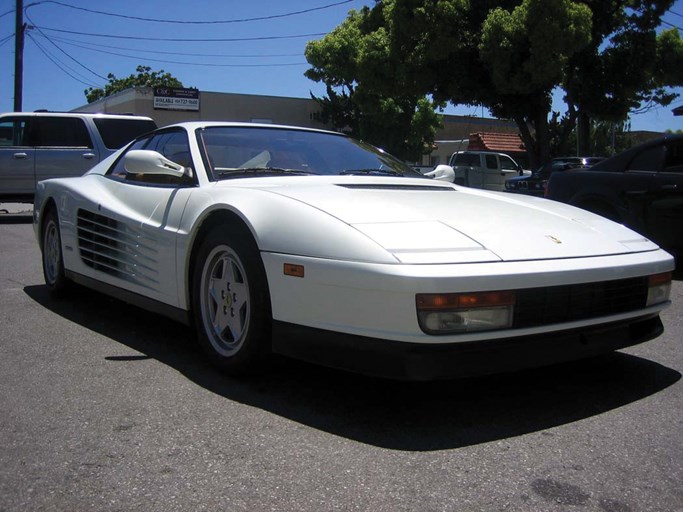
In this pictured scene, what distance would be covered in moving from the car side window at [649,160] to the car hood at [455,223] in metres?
3.67

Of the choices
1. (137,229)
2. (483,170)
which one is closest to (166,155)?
(137,229)

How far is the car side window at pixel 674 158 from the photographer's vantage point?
6.71 meters

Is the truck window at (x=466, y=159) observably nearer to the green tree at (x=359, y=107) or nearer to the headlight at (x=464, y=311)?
the green tree at (x=359, y=107)

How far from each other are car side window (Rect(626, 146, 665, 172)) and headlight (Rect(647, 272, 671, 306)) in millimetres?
4022

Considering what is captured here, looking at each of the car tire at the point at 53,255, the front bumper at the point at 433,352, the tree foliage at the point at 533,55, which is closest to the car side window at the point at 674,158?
the front bumper at the point at 433,352

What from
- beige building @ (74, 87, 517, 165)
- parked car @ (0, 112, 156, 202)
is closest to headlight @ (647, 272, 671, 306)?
parked car @ (0, 112, 156, 202)

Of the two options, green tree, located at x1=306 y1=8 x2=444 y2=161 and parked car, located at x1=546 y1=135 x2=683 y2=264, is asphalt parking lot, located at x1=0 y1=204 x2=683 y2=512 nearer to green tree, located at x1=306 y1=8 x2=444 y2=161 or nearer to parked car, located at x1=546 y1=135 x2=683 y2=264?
parked car, located at x1=546 y1=135 x2=683 y2=264

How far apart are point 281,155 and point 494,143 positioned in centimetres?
3455

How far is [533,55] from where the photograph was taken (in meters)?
18.0

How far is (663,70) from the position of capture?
2078 cm

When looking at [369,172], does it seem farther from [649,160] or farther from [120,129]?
[120,129]

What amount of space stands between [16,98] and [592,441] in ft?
81.9

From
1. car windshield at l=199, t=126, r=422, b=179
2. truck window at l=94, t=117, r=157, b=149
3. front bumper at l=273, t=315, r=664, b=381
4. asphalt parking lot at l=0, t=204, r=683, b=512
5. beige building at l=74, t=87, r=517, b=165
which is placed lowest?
asphalt parking lot at l=0, t=204, r=683, b=512

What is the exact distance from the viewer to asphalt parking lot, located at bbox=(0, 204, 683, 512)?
2.13 metres
